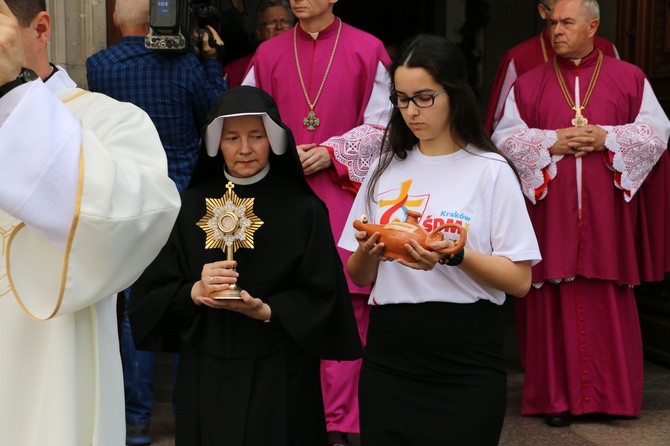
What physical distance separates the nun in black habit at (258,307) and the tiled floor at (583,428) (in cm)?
161

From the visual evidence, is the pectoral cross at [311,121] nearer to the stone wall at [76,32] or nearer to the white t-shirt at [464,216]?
the stone wall at [76,32]

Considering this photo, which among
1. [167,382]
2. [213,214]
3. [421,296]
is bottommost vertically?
[167,382]

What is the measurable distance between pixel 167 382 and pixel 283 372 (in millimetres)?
3186

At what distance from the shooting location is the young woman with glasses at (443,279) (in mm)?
3562

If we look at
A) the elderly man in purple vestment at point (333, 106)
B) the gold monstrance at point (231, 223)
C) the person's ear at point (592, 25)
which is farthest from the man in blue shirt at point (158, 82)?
the person's ear at point (592, 25)

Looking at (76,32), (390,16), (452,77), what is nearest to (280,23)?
(76,32)

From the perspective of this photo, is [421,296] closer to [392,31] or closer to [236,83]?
[236,83]

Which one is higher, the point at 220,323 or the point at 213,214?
the point at 213,214

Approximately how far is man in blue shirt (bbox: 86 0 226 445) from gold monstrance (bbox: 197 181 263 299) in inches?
66.9

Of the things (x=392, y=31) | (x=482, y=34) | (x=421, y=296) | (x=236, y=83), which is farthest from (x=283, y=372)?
(x=392, y=31)

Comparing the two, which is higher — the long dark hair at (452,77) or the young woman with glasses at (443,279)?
the long dark hair at (452,77)

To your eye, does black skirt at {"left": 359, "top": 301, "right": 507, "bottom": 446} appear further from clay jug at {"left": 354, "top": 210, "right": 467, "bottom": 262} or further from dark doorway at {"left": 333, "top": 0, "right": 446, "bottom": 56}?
dark doorway at {"left": 333, "top": 0, "right": 446, "bottom": 56}

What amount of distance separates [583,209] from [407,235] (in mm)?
2566

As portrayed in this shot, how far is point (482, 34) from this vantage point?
34.2 ft
